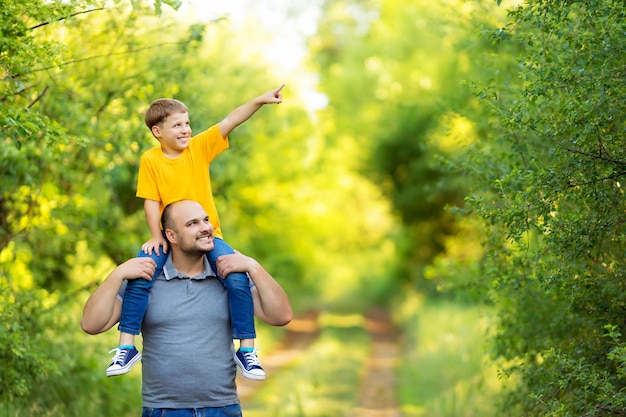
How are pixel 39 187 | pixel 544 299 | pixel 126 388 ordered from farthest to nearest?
pixel 126 388 < pixel 39 187 < pixel 544 299

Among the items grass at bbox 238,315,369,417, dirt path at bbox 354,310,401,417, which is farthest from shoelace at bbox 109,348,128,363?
dirt path at bbox 354,310,401,417

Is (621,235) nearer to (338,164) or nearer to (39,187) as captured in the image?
(39,187)

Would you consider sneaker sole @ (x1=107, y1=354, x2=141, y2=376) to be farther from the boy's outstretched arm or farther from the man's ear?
the boy's outstretched arm

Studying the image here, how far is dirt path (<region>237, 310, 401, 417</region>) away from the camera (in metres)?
13.7

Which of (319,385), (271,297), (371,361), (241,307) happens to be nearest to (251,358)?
(241,307)

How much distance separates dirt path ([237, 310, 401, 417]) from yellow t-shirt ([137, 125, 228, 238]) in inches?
296

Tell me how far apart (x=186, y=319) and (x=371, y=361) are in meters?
14.7

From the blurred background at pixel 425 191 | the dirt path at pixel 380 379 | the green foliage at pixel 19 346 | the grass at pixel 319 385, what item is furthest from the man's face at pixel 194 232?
the dirt path at pixel 380 379

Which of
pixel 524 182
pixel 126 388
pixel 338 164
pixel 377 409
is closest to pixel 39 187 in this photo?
pixel 126 388

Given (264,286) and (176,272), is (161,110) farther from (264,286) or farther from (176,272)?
(264,286)

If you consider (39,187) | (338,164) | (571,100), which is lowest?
(571,100)

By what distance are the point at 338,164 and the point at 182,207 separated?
82.4 feet

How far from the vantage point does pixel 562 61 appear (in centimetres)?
581

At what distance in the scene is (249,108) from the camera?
533 centimetres
